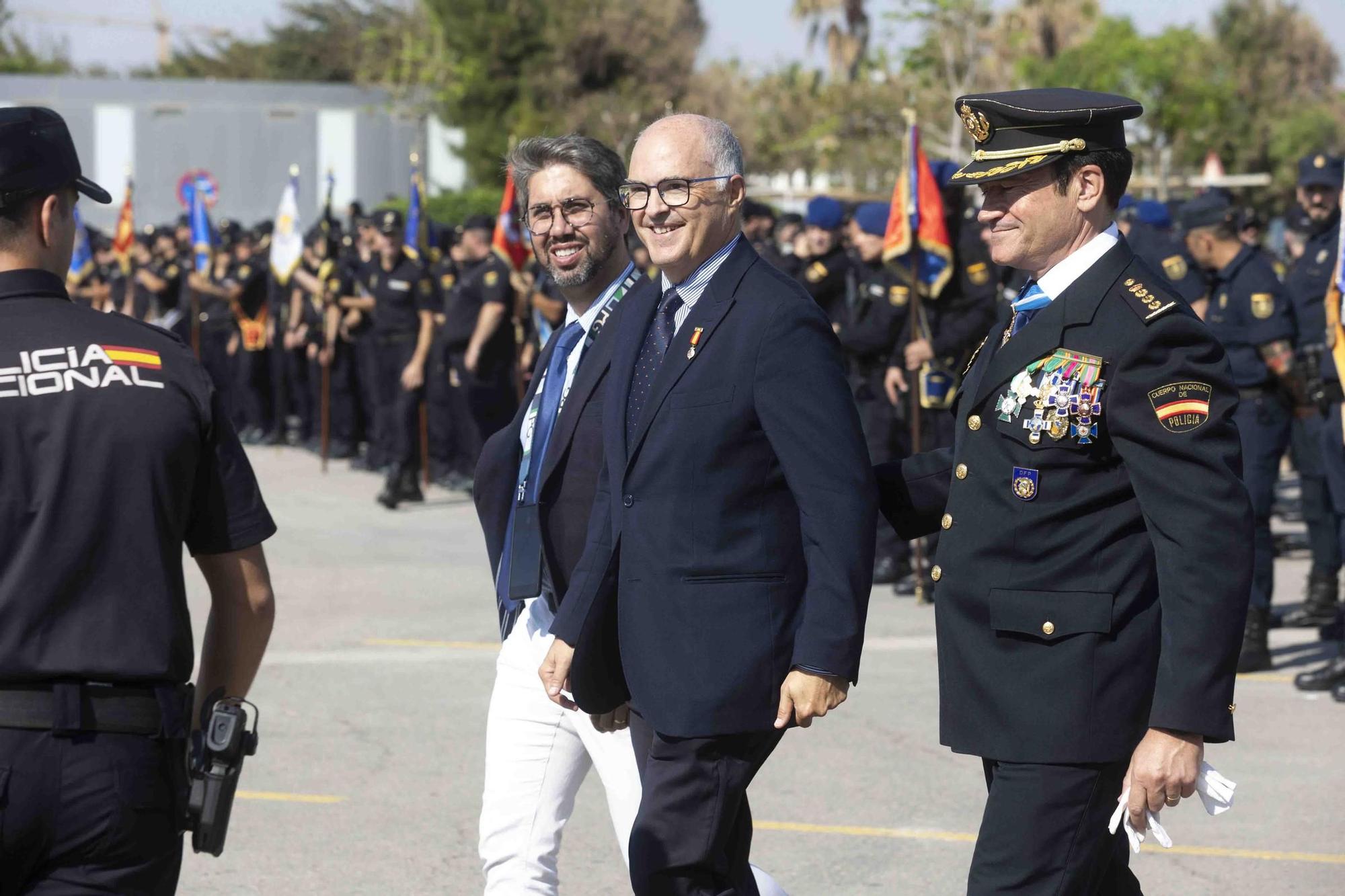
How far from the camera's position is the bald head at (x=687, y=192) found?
382 cm

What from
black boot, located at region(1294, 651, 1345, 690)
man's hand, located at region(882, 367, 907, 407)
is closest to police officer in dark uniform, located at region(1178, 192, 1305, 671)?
black boot, located at region(1294, 651, 1345, 690)

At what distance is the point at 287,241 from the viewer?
18.5 m

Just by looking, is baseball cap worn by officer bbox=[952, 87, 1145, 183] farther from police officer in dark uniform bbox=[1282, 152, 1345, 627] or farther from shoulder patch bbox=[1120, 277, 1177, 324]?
police officer in dark uniform bbox=[1282, 152, 1345, 627]

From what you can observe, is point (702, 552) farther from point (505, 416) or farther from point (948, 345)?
point (505, 416)

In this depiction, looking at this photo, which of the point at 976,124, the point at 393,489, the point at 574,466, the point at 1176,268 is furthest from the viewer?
the point at 393,489

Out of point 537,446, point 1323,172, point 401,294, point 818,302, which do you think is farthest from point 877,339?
point 537,446

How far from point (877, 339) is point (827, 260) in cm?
118

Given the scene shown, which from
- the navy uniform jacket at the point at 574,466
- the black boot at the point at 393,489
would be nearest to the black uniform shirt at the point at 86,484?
the navy uniform jacket at the point at 574,466

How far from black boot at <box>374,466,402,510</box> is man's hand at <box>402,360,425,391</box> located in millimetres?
686

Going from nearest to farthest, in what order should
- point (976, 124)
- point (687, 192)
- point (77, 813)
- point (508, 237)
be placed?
1. point (77, 813)
2. point (976, 124)
3. point (687, 192)
4. point (508, 237)

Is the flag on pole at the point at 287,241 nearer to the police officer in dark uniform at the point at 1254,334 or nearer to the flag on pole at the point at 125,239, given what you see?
the flag on pole at the point at 125,239

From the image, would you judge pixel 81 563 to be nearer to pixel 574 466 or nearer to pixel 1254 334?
pixel 574 466

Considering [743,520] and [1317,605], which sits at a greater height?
[743,520]

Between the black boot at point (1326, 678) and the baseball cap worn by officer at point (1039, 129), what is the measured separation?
5367 millimetres
